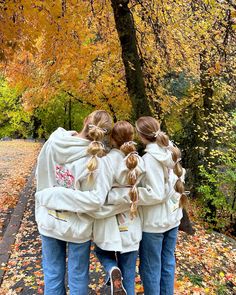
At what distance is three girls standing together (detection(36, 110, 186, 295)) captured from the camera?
9.24 ft

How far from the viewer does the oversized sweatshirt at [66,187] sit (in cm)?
281

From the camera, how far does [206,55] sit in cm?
910

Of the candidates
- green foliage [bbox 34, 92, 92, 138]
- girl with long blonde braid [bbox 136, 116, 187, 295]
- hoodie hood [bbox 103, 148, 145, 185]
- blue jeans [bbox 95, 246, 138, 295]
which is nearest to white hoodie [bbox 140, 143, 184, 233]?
girl with long blonde braid [bbox 136, 116, 187, 295]

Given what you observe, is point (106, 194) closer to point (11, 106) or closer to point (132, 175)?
point (132, 175)

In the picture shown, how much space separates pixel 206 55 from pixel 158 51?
216 centimetres

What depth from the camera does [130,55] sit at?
17.8ft

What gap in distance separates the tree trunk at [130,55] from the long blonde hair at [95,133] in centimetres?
270

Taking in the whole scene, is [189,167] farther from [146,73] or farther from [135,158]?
[135,158]

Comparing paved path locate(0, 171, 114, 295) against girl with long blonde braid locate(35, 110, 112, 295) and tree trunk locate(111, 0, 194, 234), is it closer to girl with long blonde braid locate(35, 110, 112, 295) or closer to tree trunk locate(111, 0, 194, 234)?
girl with long blonde braid locate(35, 110, 112, 295)

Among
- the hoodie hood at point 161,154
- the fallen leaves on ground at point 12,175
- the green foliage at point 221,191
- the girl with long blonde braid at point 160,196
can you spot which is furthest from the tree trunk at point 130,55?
the fallen leaves on ground at point 12,175

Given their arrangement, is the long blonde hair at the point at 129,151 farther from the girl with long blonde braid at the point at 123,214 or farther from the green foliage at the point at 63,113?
the green foliage at the point at 63,113

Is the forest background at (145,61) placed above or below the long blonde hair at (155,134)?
above

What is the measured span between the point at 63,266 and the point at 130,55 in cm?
351

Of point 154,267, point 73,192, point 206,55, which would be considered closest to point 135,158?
point 73,192
